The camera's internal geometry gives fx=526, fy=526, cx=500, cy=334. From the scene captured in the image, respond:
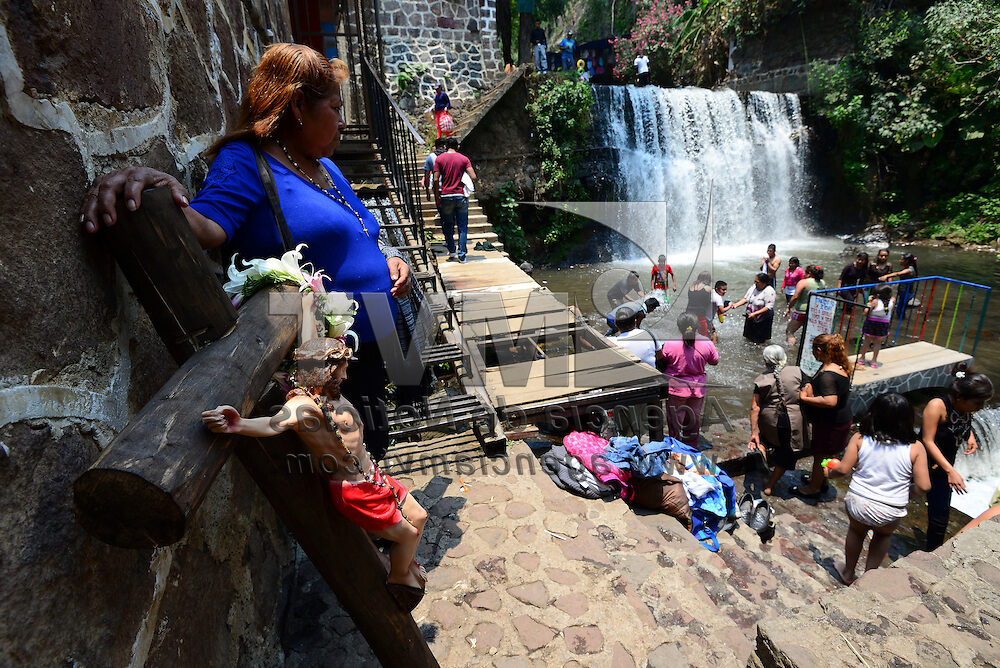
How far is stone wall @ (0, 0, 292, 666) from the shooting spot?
0.80 m

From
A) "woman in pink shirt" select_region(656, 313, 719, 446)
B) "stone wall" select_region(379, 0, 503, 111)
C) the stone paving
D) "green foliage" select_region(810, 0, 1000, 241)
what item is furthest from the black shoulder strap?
"green foliage" select_region(810, 0, 1000, 241)

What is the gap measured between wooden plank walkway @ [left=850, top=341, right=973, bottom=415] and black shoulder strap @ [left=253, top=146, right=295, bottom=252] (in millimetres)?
6717

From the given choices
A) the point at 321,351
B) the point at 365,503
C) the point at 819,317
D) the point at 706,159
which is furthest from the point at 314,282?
the point at 706,159

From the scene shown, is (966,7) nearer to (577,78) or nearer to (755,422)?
(577,78)

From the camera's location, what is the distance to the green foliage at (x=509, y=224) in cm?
1424

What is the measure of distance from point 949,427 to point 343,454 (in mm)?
4480

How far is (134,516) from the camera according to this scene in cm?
77

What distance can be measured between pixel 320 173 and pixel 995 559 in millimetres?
3830

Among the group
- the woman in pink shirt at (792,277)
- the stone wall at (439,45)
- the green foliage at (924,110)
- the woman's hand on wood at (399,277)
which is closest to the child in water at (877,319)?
the woman in pink shirt at (792,277)

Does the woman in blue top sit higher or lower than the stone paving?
higher

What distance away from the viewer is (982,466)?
5.41 metres

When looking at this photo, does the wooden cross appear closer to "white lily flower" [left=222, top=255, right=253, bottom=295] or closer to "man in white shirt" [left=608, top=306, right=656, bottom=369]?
"white lily flower" [left=222, top=255, right=253, bottom=295]

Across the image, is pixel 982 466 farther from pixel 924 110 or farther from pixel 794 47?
pixel 794 47

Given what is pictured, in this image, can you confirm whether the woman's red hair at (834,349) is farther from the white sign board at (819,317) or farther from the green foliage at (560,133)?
the green foliage at (560,133)
